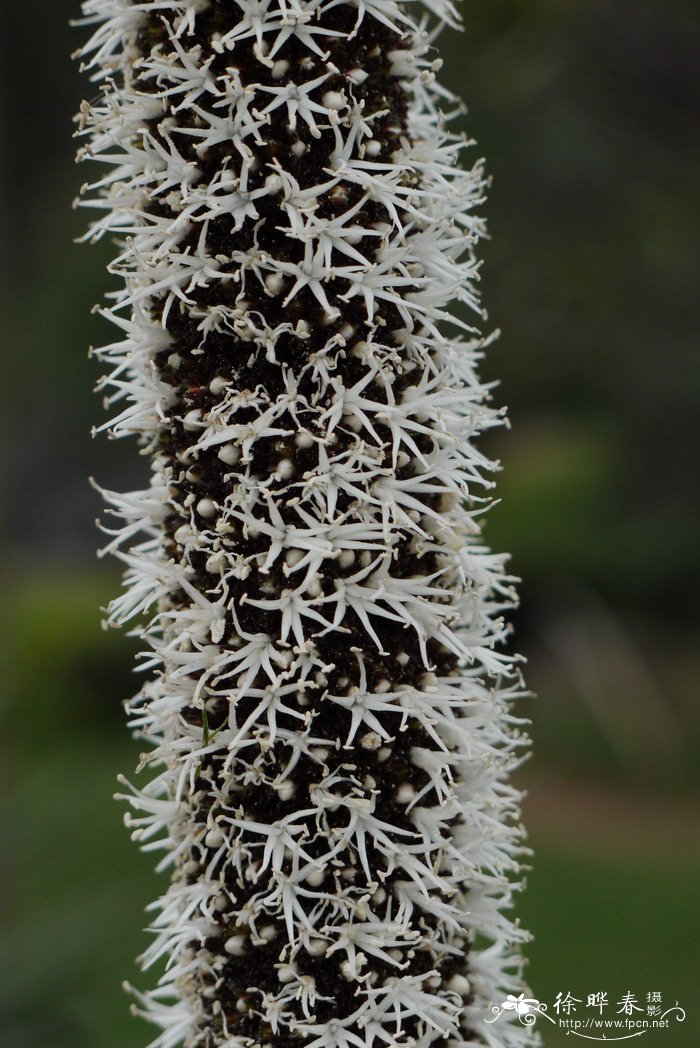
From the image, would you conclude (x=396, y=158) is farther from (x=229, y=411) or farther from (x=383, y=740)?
(x=383, y=740)

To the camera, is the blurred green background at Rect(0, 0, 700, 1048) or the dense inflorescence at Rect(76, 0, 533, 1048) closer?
the dense inflorescence at Rect(76, 0, 533, 1048)

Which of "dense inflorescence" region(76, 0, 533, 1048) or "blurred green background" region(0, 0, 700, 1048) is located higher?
"blurred green background" region(0, 0, 700, 1048)

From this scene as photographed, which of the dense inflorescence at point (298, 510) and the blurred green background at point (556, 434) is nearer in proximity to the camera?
the dense inflorescence at point (298, 510)

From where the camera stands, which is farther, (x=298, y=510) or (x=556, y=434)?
(x=556, y=434)

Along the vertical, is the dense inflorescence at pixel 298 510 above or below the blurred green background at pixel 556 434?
below

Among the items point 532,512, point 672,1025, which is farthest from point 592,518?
point 672,1025

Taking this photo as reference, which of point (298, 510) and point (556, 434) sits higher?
point (556, 434)
